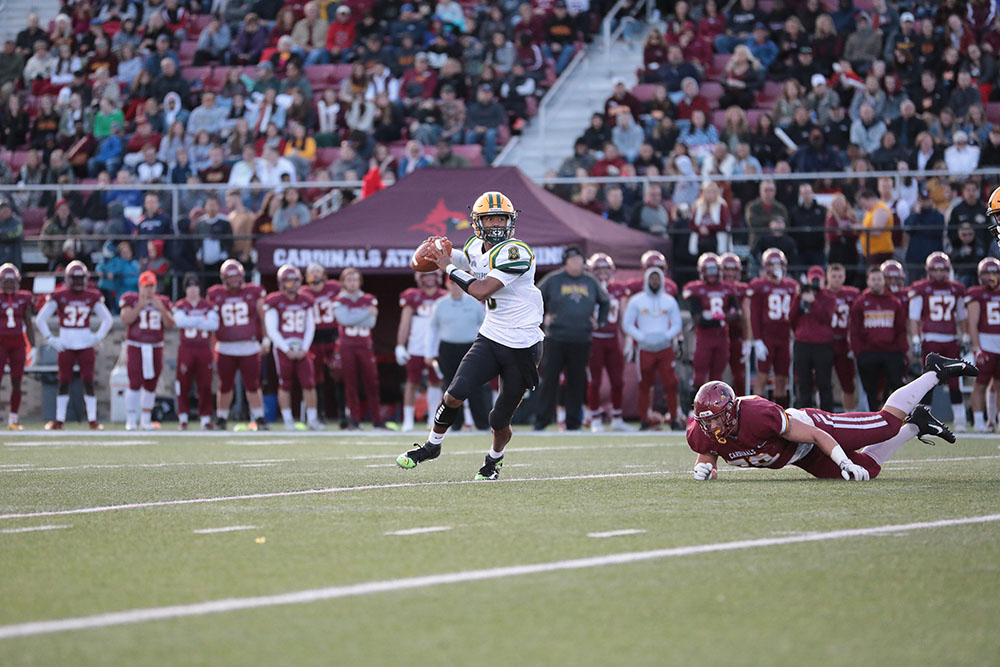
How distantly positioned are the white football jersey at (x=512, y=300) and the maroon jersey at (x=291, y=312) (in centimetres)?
753

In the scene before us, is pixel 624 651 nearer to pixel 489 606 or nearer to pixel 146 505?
pixel 489 606

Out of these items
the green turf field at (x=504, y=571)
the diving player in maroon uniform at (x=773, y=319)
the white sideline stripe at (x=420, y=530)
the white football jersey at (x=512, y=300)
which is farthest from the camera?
the diving player in maroon uniform at (x=773, y=319)

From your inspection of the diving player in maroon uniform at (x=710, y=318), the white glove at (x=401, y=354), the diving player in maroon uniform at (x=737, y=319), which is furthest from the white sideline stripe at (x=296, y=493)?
the white glove at (x=401, y=354)

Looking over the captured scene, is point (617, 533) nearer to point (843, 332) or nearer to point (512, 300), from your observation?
point (512, 300)

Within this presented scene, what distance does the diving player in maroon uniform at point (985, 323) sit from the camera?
14.7 metres

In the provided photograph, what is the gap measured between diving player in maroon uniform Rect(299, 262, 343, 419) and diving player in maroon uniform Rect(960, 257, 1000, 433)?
7172 mm

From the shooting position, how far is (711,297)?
1547 centimetres

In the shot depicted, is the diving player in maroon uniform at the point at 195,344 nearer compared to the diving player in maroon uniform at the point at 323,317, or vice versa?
the diving player in maroon uniform at the point at 195,344

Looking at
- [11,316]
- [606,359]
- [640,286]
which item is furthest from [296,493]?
[11,316]

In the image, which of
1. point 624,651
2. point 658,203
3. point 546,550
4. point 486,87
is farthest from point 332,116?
point 624,651

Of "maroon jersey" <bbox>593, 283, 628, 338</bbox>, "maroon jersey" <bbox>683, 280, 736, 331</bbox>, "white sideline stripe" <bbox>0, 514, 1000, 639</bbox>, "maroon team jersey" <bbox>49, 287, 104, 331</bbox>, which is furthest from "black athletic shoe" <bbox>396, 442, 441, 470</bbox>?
"maroon team jersey" <bbox>49, 287, 104, 331</bbox>

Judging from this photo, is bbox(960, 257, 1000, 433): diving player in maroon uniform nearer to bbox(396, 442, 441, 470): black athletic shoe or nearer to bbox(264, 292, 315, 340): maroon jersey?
bbox(264, 292, 315, 340): maroon jersey

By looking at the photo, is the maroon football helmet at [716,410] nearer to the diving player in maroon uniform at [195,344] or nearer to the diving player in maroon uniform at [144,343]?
the diving player in maroon uniform at [195,344]

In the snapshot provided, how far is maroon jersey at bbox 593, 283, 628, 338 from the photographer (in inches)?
621
